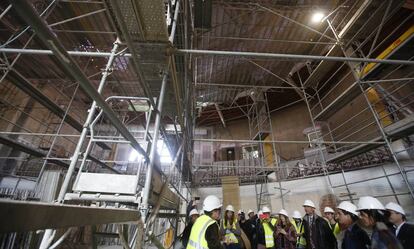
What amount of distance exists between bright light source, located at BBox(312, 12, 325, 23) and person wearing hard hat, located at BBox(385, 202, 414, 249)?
5.49 metres

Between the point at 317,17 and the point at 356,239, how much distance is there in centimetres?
608

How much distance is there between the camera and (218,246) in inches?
98.5

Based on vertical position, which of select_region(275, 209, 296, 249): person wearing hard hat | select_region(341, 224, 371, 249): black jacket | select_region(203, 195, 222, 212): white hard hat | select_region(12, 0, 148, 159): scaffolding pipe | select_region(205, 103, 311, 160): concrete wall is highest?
select_region(205, 103, 311, 160): concrete wall

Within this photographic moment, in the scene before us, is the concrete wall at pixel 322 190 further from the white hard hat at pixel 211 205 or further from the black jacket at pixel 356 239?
the white hard hat at pixel 211 205

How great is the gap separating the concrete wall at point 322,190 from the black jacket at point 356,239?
4.35 m

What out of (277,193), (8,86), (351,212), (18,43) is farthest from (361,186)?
(8,86)

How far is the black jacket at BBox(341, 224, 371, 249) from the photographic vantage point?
3027 millimetres

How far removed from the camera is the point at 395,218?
311 cm

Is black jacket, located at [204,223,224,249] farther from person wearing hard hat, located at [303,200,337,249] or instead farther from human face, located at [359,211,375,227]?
person wearing hard hat, located at [303,200,337,249]

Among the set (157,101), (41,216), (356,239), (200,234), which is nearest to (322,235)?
(356,239)

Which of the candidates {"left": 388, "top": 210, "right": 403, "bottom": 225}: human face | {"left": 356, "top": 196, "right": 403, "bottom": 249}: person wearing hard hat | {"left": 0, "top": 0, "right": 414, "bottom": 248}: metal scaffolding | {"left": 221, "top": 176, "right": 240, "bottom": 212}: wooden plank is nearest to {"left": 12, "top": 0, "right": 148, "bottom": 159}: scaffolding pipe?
{"left": 0, "top": 0, "right": 414, "bottom": 248}: metal scaffolding

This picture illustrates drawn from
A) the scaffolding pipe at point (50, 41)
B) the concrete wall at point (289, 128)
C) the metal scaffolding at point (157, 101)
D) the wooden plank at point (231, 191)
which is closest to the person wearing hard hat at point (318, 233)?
the metal scaffolding at point (157, 101)

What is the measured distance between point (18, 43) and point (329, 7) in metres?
10.5

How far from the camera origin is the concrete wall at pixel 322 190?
6.38m
